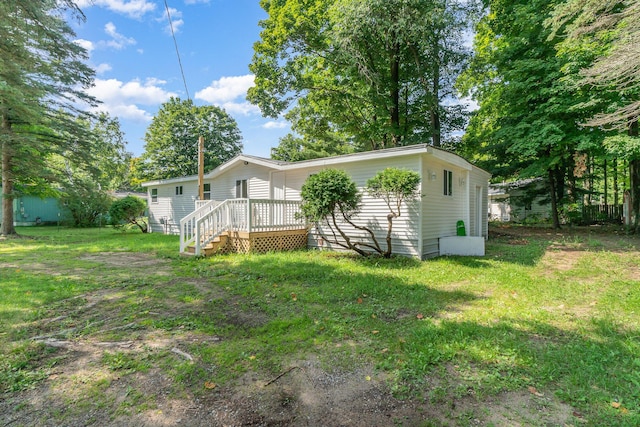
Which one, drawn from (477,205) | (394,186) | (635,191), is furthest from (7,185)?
(635,191)

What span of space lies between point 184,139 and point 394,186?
981 inches

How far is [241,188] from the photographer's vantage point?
1255 cm

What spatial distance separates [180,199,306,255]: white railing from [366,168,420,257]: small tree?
2.47 m

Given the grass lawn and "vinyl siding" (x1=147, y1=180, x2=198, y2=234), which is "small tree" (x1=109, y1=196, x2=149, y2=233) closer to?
"vinyl siding" (x1=147, y1=180, x2=198, y2=234)

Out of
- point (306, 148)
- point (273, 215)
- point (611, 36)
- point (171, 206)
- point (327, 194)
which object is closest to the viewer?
point (327, 194)

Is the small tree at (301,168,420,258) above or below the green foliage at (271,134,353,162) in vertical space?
below

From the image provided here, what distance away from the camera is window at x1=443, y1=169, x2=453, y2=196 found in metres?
9.59

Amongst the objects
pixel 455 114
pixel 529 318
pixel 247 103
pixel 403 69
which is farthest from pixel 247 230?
pixel 455 114

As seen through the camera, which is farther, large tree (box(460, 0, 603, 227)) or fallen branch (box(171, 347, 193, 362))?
large tree (box(460, 0, 603, 227))

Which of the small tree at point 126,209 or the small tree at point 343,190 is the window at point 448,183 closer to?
the small tree at point 343,190

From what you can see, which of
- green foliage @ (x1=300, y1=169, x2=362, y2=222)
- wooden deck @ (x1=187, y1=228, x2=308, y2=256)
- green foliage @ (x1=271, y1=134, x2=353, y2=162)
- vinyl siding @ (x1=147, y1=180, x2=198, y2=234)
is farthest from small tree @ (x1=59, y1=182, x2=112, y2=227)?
green foliage @ (x1=300, y1=169, x2=362, y2=222)

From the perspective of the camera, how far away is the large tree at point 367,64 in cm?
1227

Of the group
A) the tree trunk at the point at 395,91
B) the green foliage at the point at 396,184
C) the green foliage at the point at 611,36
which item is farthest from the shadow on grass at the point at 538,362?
the tree trunk at the point at 395,91

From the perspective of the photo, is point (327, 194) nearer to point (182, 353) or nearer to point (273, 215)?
point (273, 215)
